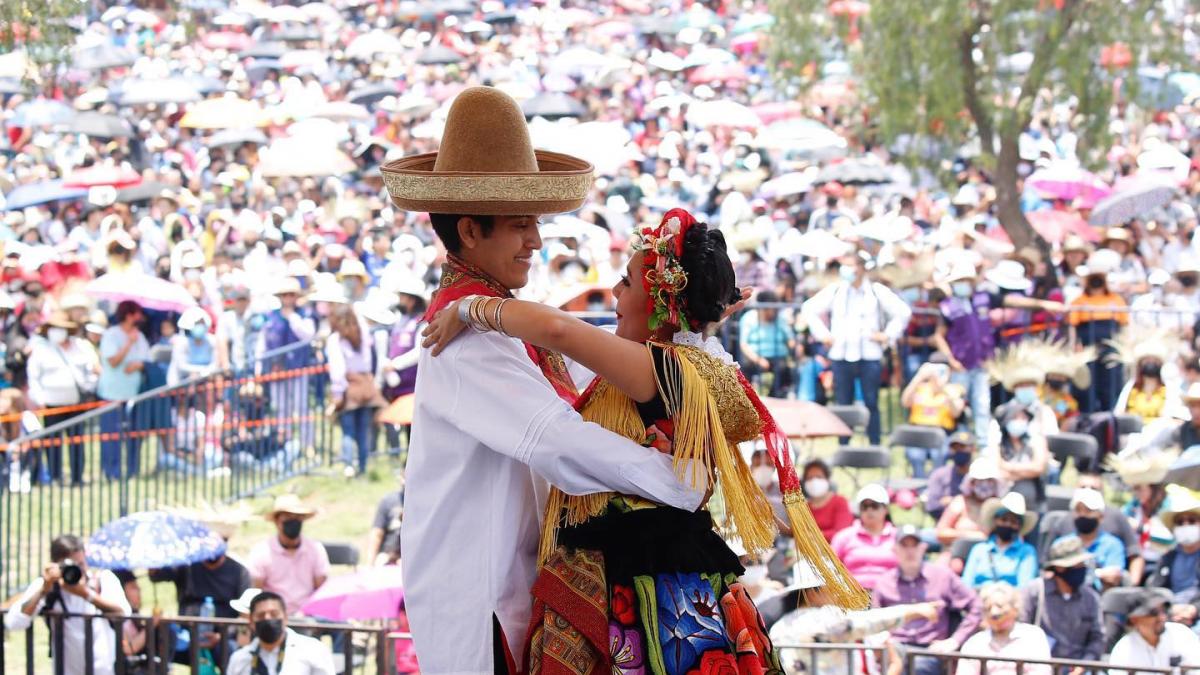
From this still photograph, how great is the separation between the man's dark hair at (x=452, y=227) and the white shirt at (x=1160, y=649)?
526cm

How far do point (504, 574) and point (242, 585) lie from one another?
6.36m

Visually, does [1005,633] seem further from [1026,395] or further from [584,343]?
[584,343]

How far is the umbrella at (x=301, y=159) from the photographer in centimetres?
2269

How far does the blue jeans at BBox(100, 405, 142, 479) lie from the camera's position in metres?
13.3

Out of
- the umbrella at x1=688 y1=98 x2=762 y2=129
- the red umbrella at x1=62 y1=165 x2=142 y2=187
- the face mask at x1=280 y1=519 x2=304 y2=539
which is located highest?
the umbrella at x1=688 y1=98 x2=762 y2=129

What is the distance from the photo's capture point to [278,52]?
105 feet

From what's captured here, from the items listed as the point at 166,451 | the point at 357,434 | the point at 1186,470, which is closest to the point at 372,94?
the point at 357,434

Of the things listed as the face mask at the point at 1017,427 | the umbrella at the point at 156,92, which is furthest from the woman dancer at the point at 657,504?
the umbrella at the point at 156,92

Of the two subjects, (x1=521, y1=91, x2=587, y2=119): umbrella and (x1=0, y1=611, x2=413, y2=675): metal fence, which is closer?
(x1=0, y1=611, x2=413, y2=675): metal fence

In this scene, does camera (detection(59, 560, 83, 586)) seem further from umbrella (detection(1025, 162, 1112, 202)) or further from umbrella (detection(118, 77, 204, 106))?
umbrella (detection(118, 77, 204, 106))

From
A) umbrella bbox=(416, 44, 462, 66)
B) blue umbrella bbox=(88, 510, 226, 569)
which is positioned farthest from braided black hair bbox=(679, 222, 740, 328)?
umbrella bbox=(416, 44, 462, 66)

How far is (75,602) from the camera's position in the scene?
898cm

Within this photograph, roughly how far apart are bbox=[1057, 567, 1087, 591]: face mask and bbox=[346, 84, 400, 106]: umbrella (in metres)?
20.5

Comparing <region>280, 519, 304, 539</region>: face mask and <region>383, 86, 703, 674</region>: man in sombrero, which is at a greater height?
<region>383, 86, 703, 674</region>: man in sombrero
